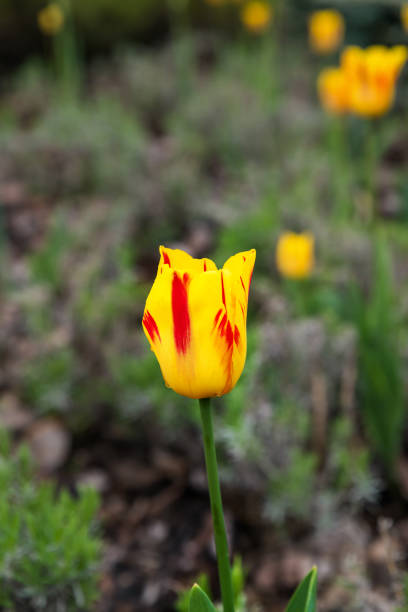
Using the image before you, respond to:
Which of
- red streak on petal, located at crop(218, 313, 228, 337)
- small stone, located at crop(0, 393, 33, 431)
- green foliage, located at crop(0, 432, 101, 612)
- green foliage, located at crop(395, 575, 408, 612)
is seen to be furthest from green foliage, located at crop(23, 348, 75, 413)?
red streak on petal, located at crop(218, 313, 228, 337)

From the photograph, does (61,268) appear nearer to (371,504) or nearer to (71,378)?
(71,378)

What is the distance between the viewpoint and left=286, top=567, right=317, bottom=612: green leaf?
85 centimetres

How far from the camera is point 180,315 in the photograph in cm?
78

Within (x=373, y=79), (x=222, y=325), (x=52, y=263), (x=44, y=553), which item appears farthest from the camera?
(x=52, y=263)

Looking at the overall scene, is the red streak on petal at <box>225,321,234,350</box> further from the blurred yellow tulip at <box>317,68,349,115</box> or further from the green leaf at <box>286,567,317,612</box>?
the blurred yellow tulip at <box>317,68,349,115</box>

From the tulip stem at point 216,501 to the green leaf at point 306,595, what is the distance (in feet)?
0.28

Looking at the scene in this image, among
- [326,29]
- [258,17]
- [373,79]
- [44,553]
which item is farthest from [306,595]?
[258,17]

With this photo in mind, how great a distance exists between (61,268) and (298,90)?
3.66m

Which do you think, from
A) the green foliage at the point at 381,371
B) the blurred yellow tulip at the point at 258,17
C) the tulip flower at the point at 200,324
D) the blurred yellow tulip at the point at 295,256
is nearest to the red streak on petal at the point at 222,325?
the tulip flower at the point at 200,324

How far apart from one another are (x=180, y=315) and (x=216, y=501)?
242 mm

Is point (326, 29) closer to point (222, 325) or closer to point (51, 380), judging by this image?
point (51, 380)

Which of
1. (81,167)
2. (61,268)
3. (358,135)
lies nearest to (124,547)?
(61,268)

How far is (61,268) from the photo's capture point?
2.52m

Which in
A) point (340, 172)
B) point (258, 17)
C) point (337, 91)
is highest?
point (258, 17)
